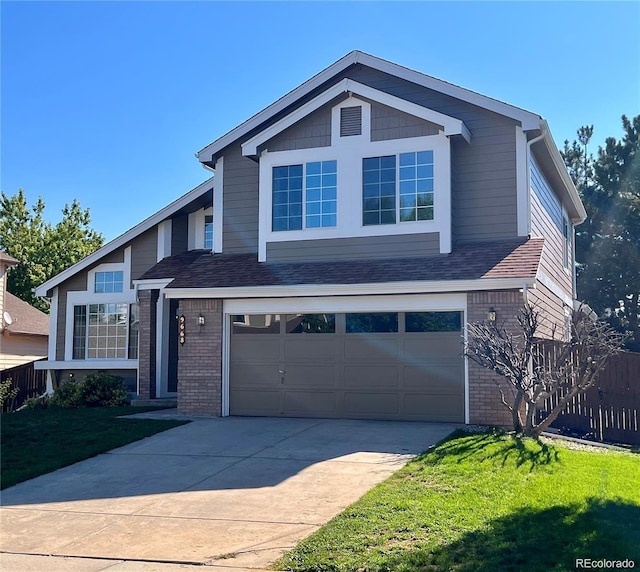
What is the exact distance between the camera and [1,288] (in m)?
23.9

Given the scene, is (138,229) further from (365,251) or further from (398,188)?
(398,188)

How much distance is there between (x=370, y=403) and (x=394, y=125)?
599 cm

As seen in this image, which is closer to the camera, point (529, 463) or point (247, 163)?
point (529, 463)

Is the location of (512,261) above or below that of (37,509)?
above

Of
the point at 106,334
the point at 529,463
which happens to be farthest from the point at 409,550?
the point at 106,334

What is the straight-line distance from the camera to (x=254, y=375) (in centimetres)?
1501

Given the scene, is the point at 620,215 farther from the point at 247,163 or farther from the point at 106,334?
the point at 106,334

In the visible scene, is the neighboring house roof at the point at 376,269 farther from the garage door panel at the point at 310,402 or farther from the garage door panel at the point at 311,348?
the garage door panel at the point at 310,402

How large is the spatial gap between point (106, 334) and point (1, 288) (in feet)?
19.7

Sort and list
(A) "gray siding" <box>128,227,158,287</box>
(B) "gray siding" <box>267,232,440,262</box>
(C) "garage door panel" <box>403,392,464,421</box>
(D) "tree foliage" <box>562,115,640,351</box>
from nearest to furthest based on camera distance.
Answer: (C) "garage door panel" <box>403,392,464,421</box> < (B) "gray siding" <box>267,232,440,262</box> < (A) "gray siding" <box>128,227,158,287</box> < (D) "tree foliage" <box>562,115,640,351</box>

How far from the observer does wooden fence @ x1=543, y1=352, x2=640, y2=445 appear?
43.5ft

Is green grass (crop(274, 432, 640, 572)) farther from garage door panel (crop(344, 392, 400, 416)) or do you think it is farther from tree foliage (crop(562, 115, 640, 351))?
tree foliage (crop(562, 115, 640, 351))

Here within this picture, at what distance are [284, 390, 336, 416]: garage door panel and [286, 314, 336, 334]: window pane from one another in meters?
1.29

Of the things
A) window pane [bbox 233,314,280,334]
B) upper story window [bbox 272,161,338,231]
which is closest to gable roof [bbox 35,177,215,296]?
upper story window [bbox 272,161,338,231]
